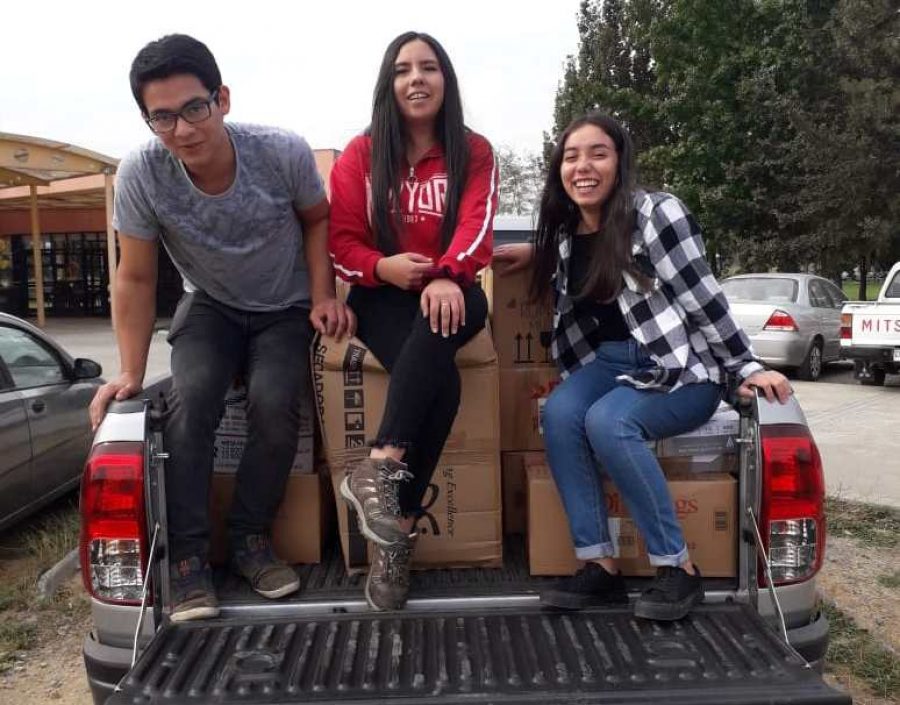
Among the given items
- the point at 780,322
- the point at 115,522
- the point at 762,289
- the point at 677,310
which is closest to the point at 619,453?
the point at 677,310

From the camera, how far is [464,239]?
2664mm

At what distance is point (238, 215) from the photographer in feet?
8.96

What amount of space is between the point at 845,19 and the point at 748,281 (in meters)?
10.1

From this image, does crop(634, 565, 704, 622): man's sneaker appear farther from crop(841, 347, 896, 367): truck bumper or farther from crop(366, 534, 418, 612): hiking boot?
crop(841, 347, 896, 367): truck bumper

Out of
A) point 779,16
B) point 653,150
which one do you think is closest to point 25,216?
point 653,150

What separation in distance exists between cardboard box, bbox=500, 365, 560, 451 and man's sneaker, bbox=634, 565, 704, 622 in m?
0.85

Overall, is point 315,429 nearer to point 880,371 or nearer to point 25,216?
point 880,371

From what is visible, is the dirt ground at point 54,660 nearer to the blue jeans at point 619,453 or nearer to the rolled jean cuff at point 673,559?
the blue jeans at point 619,453

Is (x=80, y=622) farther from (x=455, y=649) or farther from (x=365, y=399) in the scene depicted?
(x=455, y=649)

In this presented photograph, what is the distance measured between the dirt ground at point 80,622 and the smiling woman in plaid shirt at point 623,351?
1.47 metres

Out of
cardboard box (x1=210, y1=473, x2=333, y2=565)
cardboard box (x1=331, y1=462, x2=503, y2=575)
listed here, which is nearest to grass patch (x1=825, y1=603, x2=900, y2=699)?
cardboard box (x1=331, y1=462, x2=503, y2=575)

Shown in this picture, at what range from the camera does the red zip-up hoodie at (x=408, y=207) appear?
2734 mm

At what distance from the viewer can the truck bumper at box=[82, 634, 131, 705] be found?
7.12 ft

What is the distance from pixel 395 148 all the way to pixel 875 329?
9.11m
